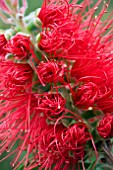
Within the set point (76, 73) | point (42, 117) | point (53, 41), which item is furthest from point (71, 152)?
point (53, 41)

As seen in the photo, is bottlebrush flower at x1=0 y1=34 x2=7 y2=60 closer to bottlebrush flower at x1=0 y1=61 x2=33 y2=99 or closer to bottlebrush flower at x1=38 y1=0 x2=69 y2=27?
bottlebrush flower at x1=0 y1=61 x2=33 y2=99

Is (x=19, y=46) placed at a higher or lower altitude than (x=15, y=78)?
higher

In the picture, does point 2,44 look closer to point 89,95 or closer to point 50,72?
point 50,72

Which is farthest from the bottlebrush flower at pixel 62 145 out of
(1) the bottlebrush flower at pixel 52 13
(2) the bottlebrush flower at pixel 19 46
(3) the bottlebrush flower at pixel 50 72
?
(1) the bottlebrush flower at pixel 52 13

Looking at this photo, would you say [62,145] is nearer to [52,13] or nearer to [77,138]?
[77,138]

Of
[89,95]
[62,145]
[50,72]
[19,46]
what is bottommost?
[62,145]

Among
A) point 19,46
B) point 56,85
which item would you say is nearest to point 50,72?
point 56,85

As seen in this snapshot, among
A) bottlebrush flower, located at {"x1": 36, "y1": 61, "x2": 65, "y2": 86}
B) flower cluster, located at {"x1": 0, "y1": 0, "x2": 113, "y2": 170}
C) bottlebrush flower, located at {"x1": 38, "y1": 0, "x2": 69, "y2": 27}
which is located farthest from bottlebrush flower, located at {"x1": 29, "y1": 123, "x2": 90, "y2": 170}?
bottlebrush flower, located at {"x1": 38, "y1": 0, "x2": 69, "y2": 27}
